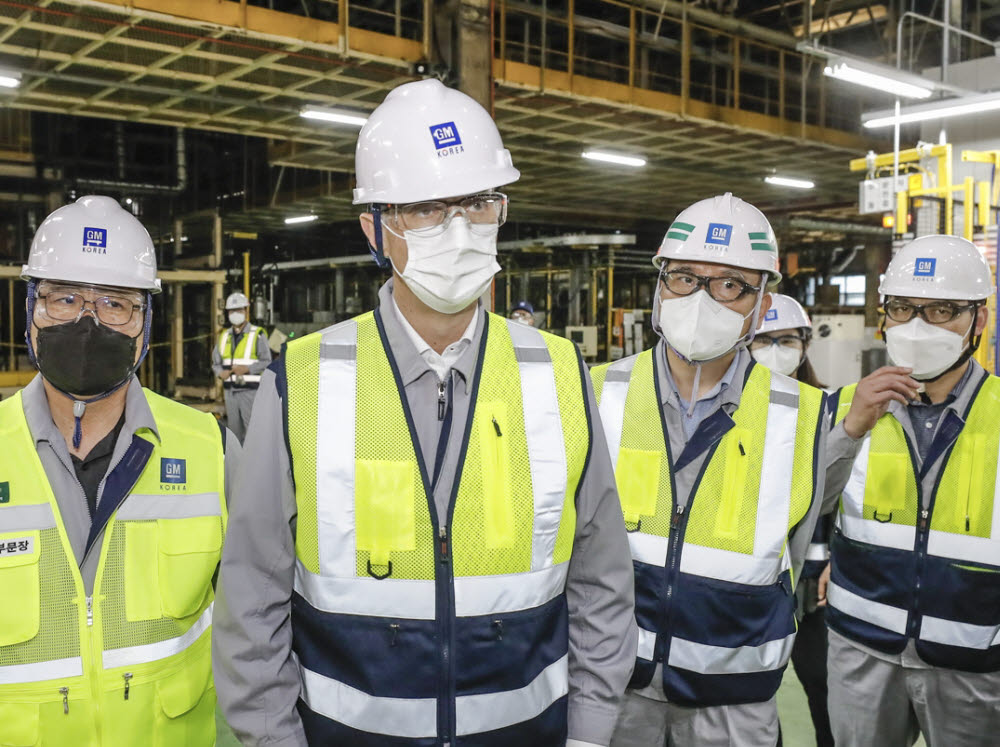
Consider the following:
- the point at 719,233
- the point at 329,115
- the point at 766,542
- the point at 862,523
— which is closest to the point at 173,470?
the point at 766,542

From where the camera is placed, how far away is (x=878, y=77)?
878cm

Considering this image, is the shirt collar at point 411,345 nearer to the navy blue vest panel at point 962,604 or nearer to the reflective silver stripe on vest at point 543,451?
the reflective silver stripe on vest at point 543,451

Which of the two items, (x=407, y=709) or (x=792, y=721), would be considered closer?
(x=407, y=709)

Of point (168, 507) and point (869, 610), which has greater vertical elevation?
point (168, 507)

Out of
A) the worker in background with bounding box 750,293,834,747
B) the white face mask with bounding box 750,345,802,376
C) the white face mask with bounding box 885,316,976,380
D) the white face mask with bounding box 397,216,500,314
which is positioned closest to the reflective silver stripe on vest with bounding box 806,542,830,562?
the worker in background with bounding box 750,293,834,747

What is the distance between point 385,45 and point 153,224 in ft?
31.6

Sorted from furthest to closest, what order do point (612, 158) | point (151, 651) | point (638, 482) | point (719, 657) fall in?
point (612, 158)
point (638, 482)
point (719, 657)
point (151, 651)

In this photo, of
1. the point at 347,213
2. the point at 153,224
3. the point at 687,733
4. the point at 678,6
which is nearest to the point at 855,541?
the point at 687,733

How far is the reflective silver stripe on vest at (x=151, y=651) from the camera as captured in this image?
2020 millimetres

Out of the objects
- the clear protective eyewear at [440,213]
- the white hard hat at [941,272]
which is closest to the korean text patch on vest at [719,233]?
the white hard hat at [941,272]

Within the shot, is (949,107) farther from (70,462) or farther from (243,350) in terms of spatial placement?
(70,462)

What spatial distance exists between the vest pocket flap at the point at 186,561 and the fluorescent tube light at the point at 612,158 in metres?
13.6

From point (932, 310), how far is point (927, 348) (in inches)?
6.5

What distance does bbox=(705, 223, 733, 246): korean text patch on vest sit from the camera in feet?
8.73
